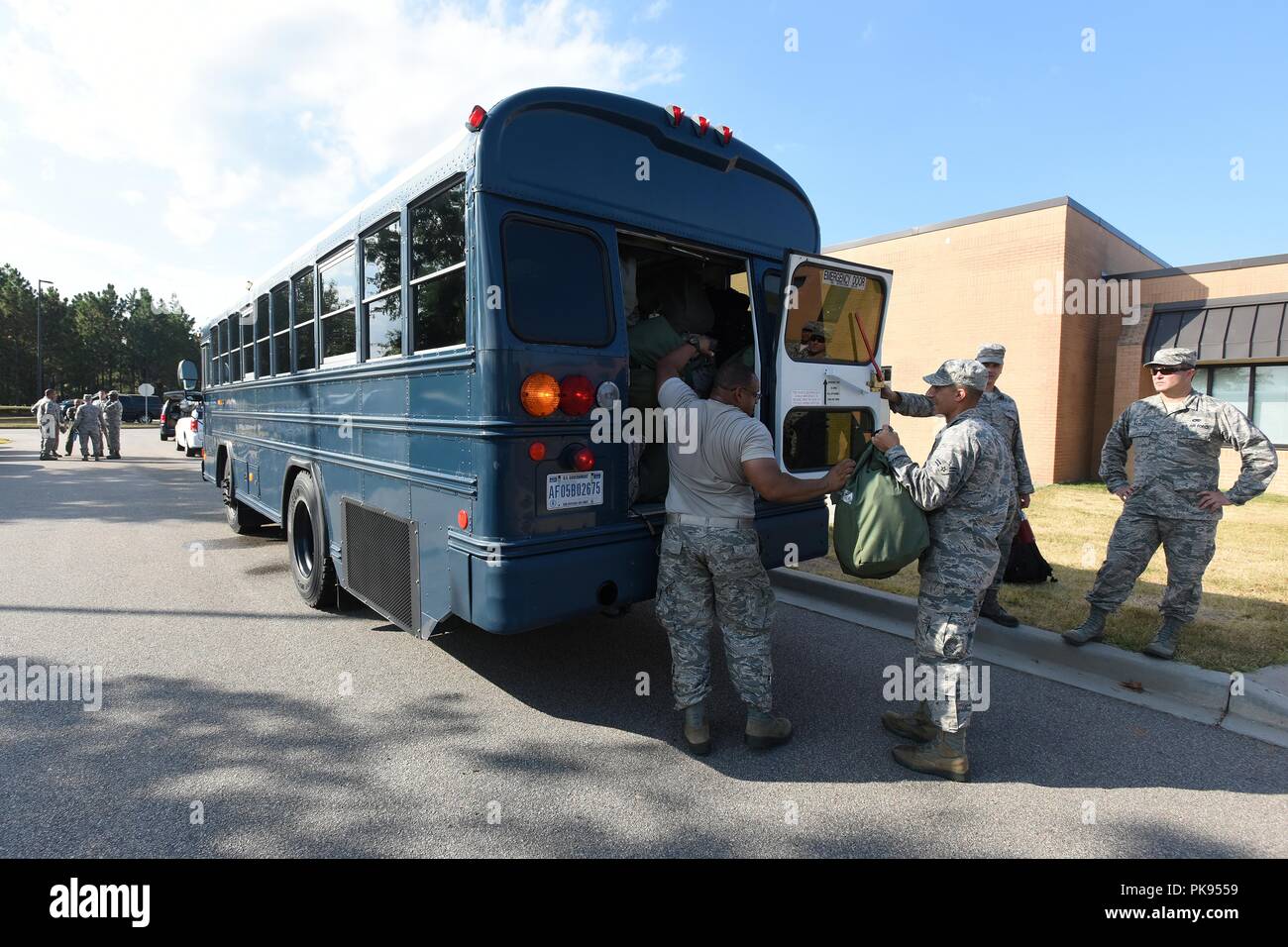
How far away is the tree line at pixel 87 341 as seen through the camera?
56.7 metres

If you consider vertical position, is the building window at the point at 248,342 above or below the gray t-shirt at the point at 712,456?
above

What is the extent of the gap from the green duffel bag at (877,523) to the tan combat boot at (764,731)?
0.85 meters

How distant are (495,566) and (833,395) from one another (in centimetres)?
247

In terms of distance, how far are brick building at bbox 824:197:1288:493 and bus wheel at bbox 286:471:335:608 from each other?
14636 mm

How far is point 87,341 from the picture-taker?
64.4m

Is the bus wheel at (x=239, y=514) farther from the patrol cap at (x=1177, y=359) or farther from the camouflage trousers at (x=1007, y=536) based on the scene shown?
the patrol cap at (x=1177, y=359)

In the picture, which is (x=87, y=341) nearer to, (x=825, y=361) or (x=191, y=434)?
(x=191, y=434)

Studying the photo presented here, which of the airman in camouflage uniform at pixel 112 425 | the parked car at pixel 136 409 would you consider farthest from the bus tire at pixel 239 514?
the parked car at pixel 136 409

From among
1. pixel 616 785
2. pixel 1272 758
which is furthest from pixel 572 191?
pixel 1272 758

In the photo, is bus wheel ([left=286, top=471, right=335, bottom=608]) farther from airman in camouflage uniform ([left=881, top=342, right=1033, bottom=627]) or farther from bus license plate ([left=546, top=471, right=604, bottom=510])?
airman in camouflage uniform ([left=881, top=342, right=1033, bottom=627])

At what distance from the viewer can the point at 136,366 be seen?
69875 millimetres

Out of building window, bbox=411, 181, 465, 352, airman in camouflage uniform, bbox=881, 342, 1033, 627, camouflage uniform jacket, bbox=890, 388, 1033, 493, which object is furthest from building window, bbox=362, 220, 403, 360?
airman in camouflage uniform, bbox=881, 342, 1033, 627

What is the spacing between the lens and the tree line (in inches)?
2232
